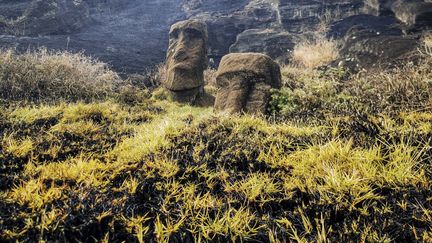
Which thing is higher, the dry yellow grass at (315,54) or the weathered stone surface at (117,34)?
the weathered stone surface at (117,34)

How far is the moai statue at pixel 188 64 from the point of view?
7.78 m

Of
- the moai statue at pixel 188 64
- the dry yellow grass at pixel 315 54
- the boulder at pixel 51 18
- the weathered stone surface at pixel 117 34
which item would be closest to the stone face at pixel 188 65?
the moai statue at pixel 188 64

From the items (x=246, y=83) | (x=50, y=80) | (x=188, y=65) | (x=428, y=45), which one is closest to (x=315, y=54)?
(x=428, y=45)

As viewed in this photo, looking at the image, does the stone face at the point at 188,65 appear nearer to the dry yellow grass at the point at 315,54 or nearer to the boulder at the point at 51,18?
the dry yellow grass at the point at 315,54

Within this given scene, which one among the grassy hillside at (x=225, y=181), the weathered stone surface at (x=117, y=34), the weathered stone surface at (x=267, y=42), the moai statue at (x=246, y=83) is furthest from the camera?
the weathered stone surface at (x=267, y=42)

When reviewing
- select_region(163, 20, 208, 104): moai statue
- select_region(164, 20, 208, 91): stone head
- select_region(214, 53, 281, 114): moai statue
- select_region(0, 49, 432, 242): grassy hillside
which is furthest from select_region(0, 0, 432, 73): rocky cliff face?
select_region(0, 49, 432, 242): grassy hillside

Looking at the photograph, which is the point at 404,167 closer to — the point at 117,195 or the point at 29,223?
the point at 117,195

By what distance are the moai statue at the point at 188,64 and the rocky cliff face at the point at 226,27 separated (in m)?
3.11

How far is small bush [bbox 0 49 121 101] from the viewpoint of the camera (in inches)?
250

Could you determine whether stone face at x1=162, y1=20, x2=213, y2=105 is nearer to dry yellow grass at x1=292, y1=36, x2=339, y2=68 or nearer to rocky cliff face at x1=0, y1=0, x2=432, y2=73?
rocky cliff face at x1=0, y1=0, x2=432, y2=73

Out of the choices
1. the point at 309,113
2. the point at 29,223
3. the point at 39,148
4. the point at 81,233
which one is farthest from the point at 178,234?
the point at 309,113

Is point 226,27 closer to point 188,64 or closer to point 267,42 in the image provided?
point 267,42

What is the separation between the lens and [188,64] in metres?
7.87

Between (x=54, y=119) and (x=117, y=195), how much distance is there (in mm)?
2820
